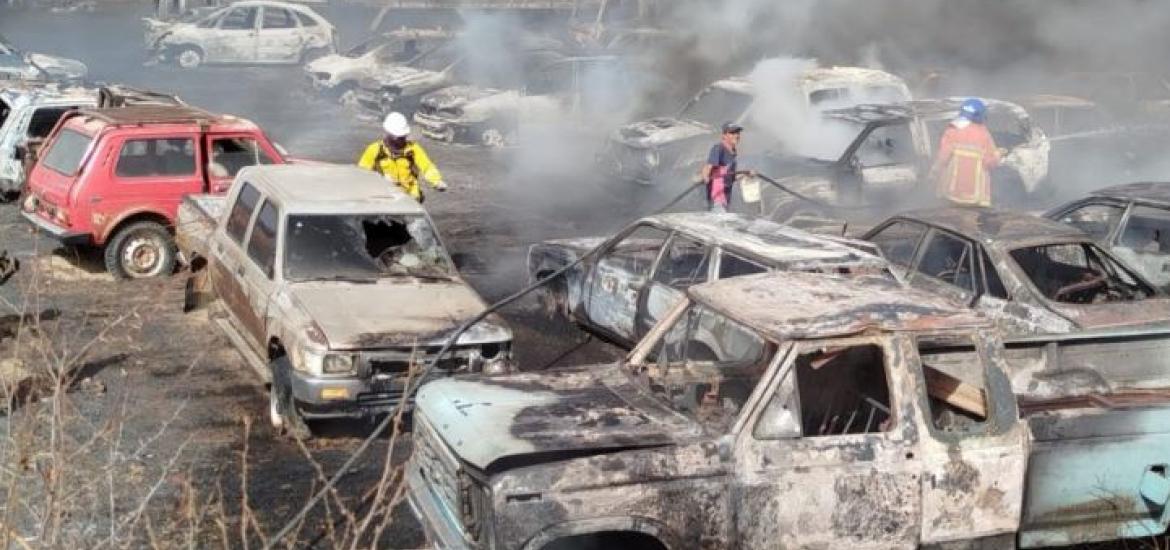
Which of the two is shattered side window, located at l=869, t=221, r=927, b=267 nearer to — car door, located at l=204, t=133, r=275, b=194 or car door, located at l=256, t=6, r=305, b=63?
car door, located at l=204, t=133, r=275, b=194

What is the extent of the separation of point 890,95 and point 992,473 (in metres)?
12.3

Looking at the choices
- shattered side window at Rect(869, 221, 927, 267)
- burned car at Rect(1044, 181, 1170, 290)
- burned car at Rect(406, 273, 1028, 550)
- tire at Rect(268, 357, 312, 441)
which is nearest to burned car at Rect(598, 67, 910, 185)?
burned car at Rect(1044, 181, 1170, 290)

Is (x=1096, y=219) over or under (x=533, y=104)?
over

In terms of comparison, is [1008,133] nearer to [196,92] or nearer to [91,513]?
[91,513]

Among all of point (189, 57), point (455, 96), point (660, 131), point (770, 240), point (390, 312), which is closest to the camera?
point (390, 312)

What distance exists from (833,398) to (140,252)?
7.94 metres

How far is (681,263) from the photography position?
8906 mm

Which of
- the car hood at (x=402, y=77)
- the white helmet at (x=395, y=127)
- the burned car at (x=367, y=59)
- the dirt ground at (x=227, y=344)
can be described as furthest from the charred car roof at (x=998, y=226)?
the burned car at (x=367, y=59)

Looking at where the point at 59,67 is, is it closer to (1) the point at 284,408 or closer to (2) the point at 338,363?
(1) the point at 284,408

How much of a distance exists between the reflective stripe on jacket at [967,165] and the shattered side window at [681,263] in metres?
3.94

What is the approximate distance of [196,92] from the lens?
1034 inches

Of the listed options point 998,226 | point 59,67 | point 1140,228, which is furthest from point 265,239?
point 59,67

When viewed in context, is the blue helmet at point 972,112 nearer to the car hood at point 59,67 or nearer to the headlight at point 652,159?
the headlight at point 652,159

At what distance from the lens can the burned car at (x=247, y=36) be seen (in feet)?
96.7
